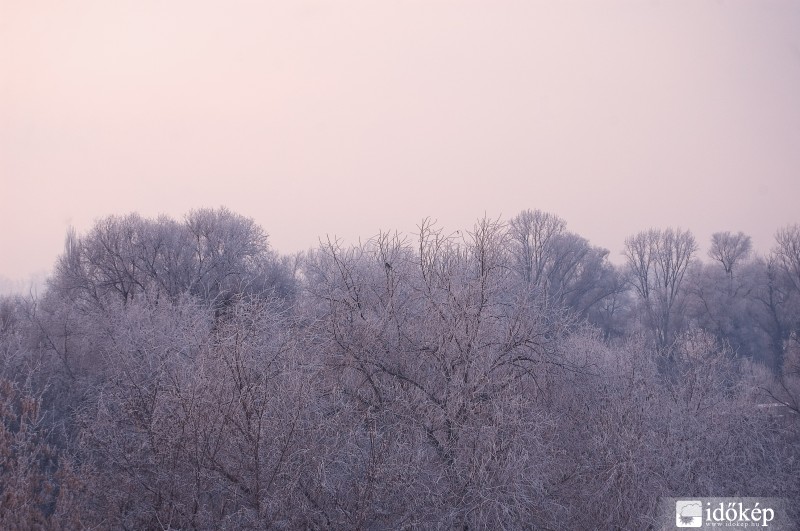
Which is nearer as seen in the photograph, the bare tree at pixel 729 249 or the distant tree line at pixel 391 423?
the distant tree line at pixel 391 423

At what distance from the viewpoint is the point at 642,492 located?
48.6 feet

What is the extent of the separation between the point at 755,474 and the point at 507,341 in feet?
Answer: 24.7

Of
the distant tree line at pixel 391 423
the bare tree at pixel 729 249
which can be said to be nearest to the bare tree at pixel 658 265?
the bare tree at pixel 729 249

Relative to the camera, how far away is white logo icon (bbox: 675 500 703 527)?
1451 cm

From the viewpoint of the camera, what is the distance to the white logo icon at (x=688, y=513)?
47.6 feet

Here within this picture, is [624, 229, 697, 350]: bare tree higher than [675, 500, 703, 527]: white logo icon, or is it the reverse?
[624, 229, 697, 350]: bare tree

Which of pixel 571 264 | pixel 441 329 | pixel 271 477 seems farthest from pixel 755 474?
pixel 571 264

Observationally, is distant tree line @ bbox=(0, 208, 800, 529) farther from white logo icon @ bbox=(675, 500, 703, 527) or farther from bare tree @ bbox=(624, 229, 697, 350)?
bare tree @ bbox=(624, 229, 697, 350)

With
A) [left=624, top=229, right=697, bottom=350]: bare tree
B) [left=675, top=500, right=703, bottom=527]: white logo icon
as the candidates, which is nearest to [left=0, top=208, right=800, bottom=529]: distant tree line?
[left=675, top=500, right=703, bottom=527]: white logo icon

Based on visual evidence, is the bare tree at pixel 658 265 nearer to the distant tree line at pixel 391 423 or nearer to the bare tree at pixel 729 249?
the bare tree at pixel 729 249

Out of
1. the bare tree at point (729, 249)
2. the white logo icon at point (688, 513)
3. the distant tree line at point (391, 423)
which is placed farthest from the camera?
the bare tree at point (729, 249)

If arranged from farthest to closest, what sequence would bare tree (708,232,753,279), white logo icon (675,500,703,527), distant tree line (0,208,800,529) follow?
1. bare tree (708,232,753,279)
2. white logo icon (675,500,703,527)
3. distant tree line (0,208,800,529)

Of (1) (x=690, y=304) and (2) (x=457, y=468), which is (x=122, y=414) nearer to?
(2) (x=457, y=468)

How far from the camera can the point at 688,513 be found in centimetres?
1492
